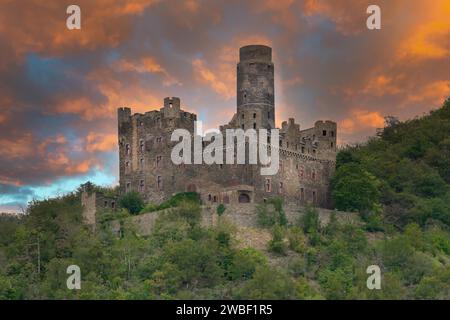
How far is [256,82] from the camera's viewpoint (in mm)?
92125

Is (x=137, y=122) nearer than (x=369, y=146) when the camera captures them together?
Yes

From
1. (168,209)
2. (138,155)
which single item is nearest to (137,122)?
(138,155)

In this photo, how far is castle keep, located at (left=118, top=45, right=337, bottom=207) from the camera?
89.9 m

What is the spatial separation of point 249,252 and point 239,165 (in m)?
7.39

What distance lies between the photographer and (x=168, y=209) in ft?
287

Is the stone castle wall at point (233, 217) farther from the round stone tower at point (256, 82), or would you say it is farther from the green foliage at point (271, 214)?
the round stone tower at point (256, 82)

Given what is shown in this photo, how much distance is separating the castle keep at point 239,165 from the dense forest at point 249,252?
5.27 feet

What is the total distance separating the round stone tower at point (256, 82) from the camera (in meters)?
91.9

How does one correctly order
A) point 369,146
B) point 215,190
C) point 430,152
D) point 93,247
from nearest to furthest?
point 93,247, point 215,190, point 430,152, point 369,146

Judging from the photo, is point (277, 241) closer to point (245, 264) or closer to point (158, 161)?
point (245, 264)

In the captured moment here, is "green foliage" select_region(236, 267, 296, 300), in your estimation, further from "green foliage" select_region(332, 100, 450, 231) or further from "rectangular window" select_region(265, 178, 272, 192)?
"green foliage" select_region(332, 100, 450, 231)

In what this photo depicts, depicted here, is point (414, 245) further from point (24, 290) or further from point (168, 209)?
point (24, 290)

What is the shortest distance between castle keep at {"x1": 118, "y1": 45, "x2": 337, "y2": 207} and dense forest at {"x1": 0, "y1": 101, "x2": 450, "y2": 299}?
161cm
